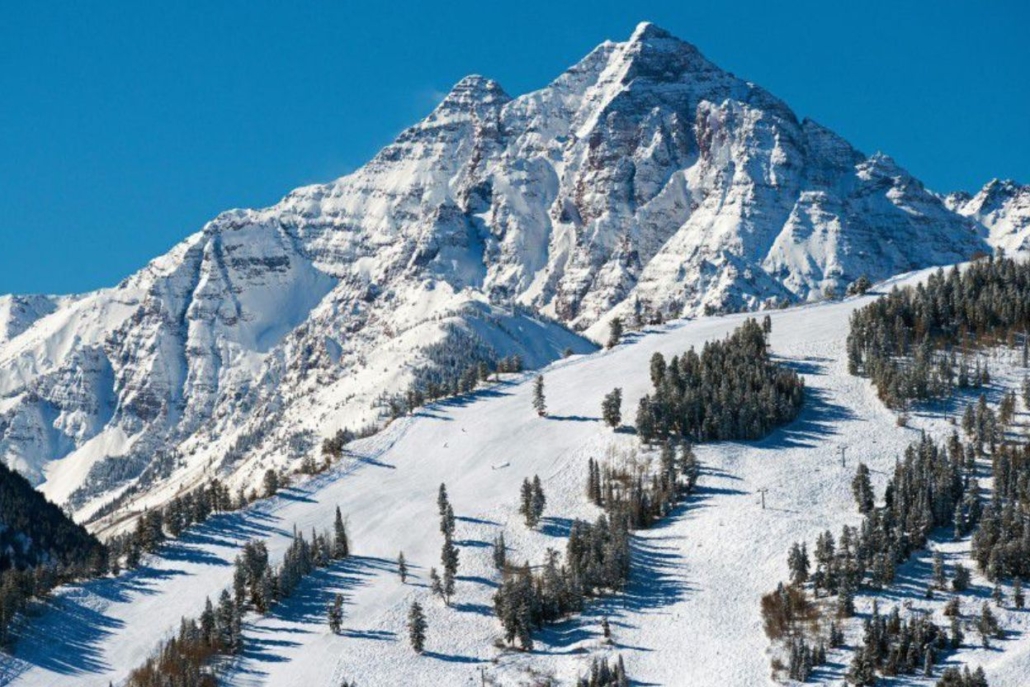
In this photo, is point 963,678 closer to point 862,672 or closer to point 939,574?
point 862,672

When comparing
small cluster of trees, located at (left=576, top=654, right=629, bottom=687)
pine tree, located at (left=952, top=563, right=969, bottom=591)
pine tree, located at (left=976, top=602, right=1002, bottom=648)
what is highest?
pine tree, located at (left=952, top=563, right=969, bottom=591)

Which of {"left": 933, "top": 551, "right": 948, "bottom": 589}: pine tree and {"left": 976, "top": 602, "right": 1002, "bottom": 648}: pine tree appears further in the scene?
{"left": 933, "top": 551, "right": 948, "bottom": 589}: pine tree

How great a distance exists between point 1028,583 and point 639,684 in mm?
49586

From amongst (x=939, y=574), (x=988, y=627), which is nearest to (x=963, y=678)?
(x=988, y=627)

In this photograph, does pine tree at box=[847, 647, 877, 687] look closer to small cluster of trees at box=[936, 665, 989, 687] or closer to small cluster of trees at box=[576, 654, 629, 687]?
small cluster of trees at box=[936, 665, 989, 687]

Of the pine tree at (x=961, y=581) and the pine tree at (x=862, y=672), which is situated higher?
the pine tree at (x=961, y=581)

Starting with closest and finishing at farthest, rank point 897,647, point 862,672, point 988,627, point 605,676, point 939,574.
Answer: point 862,672, point 897,647, point 988,627, point 605,676, point 939,574

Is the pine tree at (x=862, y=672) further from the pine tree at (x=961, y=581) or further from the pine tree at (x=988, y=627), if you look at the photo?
the pine tree at (x=961, y=581)

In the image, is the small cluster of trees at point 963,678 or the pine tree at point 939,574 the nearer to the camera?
the small cluster of trees at point 963,678

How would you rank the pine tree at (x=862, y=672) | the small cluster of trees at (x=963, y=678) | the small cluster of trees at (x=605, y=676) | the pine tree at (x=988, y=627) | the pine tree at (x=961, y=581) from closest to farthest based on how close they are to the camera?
1. the small cluster of trees at (x=963, y=678)
2. the pine tree at (x=862, y=672)
3. the pine tree at (x=988, y=627)
4. the small cluster of trees at (x=605, y=676)
5. the pine tree at (x=961, y=581)

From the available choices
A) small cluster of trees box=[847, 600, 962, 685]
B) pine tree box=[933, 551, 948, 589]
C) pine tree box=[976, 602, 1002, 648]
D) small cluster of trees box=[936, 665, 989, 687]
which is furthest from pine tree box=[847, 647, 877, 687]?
pine tree box=[933, 551, 948, 589]

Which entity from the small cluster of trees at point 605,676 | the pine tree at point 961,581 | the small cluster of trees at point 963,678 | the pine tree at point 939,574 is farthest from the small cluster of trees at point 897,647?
the small cluster of trees at point 605,676

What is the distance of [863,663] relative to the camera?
175 meters

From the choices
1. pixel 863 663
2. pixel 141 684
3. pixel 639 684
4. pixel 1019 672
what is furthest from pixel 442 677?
pixel 1019 672
